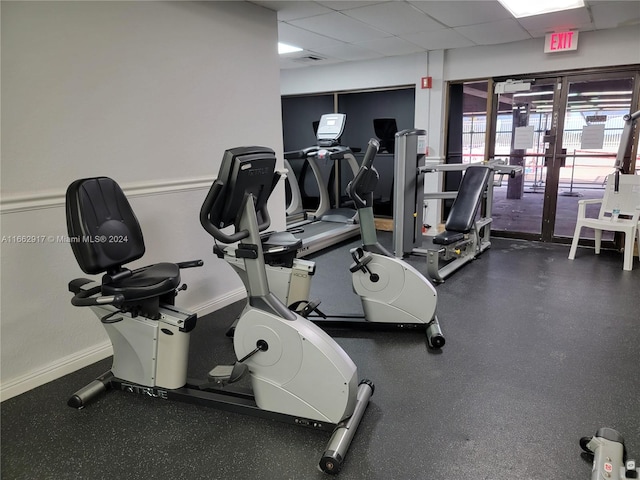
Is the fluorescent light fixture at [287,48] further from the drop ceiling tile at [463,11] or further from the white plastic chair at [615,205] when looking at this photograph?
the white plastic chair at [615,205]

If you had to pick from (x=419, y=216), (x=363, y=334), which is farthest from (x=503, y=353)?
(x=419, y=216)

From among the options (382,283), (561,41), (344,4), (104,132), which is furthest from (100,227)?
(561,41)

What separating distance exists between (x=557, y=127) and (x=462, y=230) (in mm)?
2190

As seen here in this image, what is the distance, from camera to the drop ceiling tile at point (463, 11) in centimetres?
369

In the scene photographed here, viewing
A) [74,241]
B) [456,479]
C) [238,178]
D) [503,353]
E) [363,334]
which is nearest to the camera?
[456,479]

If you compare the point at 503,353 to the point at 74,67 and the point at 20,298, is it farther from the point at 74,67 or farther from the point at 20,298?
the point at 74,67

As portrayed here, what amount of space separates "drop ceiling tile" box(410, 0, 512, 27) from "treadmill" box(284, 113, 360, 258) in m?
1.55

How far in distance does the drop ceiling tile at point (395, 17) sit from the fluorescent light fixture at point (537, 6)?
708 millimetres

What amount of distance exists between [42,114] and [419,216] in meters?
3.78

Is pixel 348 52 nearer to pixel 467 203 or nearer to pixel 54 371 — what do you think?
pixel 467 203

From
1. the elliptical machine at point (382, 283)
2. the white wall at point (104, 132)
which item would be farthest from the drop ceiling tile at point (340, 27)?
the elliptical machine at point (382, 283)

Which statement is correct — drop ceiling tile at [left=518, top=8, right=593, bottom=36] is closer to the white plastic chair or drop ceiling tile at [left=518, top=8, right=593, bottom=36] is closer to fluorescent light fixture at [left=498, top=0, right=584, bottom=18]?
fluorescent light fixture at [left=498, top=0, right=584, bottom=18]

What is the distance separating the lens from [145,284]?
6.90ft

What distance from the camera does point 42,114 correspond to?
2.38m
